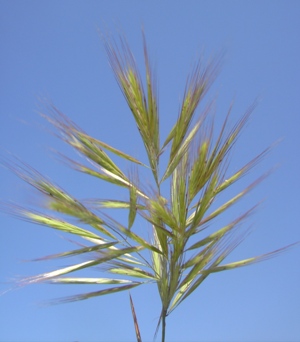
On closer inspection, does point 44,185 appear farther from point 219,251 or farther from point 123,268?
point 219,251

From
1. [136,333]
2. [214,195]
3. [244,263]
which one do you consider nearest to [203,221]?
[214,195]

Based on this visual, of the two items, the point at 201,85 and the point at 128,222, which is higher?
the point at 201,85

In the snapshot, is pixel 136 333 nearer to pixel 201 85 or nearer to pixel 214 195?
pixel 214 195

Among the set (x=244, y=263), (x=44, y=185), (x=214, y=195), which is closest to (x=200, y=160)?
(x=214, y=195)

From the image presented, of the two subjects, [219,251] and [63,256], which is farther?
[219,251]

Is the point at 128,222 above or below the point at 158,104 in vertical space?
below

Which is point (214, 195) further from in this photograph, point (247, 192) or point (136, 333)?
point (136, 333)

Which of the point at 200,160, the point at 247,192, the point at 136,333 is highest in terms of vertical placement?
the point at 200,160

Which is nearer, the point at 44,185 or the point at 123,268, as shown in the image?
the point at 44,185

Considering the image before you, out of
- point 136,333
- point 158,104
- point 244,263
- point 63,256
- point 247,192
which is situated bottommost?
point 136,333
